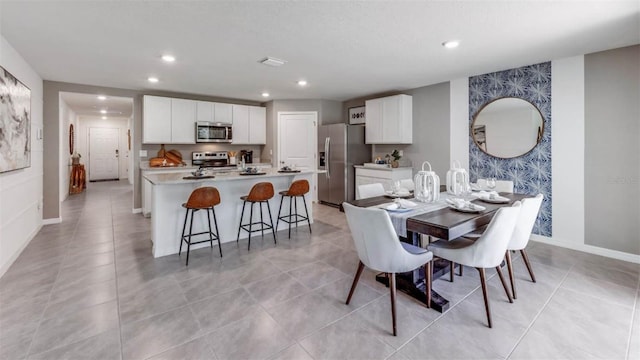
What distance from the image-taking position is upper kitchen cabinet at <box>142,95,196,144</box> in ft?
17.5

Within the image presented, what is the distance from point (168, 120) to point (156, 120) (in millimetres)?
199

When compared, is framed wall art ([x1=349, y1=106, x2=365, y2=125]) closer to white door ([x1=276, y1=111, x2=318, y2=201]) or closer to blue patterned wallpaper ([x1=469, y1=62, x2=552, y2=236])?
white door ([x1=276, y1=111, x2=318, y2=201])

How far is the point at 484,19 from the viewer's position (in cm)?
256

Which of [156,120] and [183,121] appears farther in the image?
[183,121]

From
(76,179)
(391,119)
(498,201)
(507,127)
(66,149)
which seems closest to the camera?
(498,201)

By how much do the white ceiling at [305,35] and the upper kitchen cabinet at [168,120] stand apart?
935mm

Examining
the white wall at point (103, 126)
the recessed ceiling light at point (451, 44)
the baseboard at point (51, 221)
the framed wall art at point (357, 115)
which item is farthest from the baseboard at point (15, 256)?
the white wall at point (103, 126)

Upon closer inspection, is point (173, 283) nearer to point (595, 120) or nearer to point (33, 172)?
point (33, 172)

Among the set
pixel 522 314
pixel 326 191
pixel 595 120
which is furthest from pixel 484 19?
pixel 326 191

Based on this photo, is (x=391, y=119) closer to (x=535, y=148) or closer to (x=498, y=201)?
(x=535, y=148)

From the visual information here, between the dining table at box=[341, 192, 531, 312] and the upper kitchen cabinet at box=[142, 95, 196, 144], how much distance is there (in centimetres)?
434

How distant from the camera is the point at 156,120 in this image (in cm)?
541

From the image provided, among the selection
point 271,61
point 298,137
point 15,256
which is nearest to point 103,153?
point 298,137

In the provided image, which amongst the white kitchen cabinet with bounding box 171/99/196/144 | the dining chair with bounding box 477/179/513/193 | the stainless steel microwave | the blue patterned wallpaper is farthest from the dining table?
the white kitchen cabinet with bounding box 171/99/196/144
